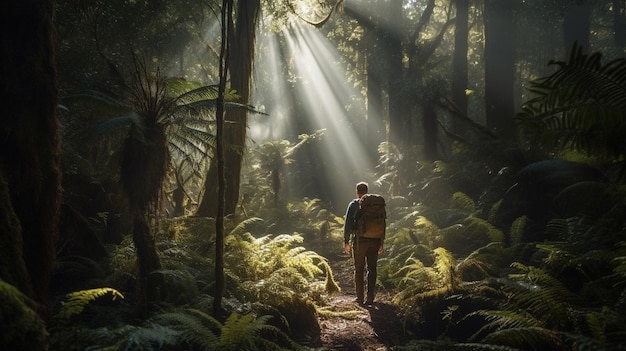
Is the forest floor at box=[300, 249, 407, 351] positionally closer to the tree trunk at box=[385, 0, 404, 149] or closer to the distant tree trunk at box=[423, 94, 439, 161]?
the distant tree trunk at box=[423, 94, 439, 161]

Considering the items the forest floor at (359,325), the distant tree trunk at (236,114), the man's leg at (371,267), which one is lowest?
the forest floor at (359,325)

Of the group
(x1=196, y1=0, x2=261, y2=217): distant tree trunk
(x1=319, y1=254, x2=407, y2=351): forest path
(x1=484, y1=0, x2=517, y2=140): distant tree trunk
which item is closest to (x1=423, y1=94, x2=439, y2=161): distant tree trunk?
(x1=484, y1=0, x2=517, y2=140): distant tree trunk

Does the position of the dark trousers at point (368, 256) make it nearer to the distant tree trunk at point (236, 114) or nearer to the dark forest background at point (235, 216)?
the dark forest background at point (235, 216)

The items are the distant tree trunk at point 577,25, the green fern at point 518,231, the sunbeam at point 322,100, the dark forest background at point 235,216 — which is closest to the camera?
the dark forest background at point 235,216

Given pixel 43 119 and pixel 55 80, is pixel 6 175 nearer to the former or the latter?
→ pixel 43 119

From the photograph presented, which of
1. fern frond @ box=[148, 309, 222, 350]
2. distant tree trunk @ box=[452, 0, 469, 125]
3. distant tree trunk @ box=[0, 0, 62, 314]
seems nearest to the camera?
distant tree trunk @ box=[0, 0, 62, 314]

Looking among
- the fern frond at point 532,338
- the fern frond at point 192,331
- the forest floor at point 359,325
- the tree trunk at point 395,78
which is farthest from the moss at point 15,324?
the tree trunk at point 395,78

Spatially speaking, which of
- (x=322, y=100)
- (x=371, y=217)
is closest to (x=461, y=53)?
(x=371, y=217)

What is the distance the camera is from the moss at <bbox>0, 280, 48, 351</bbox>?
76.4 inches

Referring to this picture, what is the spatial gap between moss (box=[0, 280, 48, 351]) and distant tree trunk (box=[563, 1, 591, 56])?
2443 centimetres

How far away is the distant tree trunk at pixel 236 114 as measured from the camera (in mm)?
10375

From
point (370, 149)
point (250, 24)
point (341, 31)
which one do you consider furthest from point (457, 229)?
point (341, 31)

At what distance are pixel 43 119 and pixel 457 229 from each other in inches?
316

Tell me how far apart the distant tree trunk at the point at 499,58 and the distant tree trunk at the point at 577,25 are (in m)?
8.49
